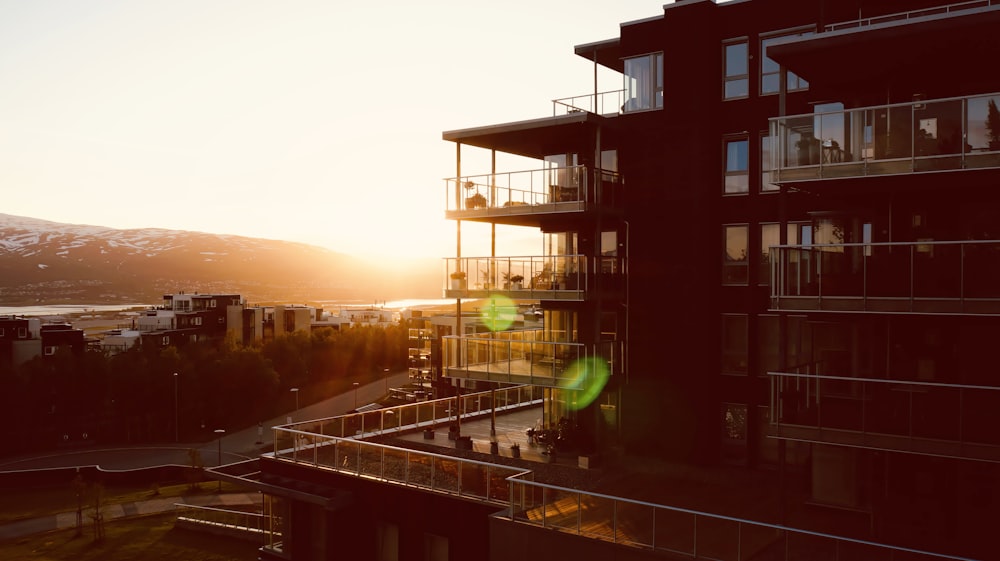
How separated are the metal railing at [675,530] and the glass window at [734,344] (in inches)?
291

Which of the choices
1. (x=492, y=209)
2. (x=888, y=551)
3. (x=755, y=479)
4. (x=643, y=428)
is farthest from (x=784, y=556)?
(x=492, y=209)

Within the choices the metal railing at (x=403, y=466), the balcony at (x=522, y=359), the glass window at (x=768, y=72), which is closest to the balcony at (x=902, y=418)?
the metal railing at (x=403, y=466)

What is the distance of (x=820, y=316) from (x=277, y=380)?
207 ft

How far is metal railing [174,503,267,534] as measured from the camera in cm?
3447

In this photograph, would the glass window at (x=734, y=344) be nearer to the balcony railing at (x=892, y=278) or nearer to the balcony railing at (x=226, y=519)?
the balcony railing at (x=892, y=278)

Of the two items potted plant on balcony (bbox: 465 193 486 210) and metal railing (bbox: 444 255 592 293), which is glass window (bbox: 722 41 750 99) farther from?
potted plant on balcony (bbox: 465 193 486 210)

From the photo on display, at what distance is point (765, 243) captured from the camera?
65.3 feet

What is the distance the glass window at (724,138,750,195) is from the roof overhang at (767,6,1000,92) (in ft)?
13.6

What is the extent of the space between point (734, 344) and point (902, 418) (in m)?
6.95

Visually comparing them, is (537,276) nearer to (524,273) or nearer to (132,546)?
(524,273)

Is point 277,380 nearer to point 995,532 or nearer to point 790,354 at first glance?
point 790,354

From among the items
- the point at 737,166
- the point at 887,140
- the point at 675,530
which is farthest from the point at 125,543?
the point at 887,140

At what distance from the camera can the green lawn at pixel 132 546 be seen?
105ft

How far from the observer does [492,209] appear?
22.2 meters
